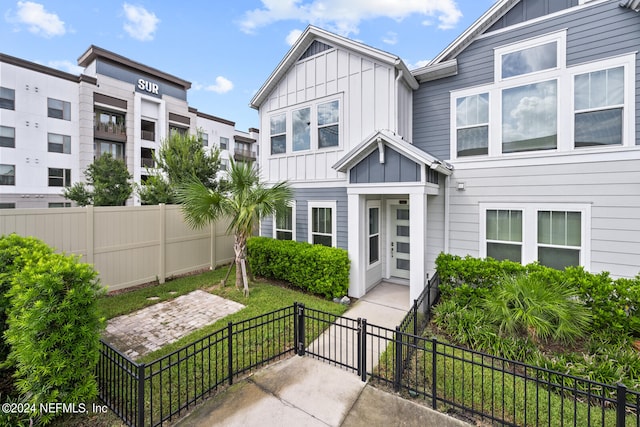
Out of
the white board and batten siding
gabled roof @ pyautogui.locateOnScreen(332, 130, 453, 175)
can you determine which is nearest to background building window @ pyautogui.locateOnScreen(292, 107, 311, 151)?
the white board and batten siding

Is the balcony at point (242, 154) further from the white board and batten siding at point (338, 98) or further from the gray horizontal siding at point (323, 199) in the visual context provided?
the gray horizontal siding at point (323, 199)

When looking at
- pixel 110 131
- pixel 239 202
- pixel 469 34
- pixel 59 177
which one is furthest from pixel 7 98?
pixel 469 34

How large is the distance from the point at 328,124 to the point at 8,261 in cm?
751

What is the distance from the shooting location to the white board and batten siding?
762cm

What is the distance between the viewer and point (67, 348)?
3105 millimetres

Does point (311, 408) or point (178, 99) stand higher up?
point (178, 99)

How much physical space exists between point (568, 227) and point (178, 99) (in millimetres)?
32026

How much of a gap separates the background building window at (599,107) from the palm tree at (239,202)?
286 inches

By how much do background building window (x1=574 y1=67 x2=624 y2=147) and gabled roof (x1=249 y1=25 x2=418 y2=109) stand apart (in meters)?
3.79

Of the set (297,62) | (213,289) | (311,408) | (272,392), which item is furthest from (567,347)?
(297,62)

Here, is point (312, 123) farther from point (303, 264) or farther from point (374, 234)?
point (303, 264)

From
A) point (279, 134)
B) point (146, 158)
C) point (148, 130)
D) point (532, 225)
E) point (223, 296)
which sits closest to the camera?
point (532, 225)

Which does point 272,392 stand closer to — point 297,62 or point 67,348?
point 67,348

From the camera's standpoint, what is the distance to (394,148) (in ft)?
22.2
